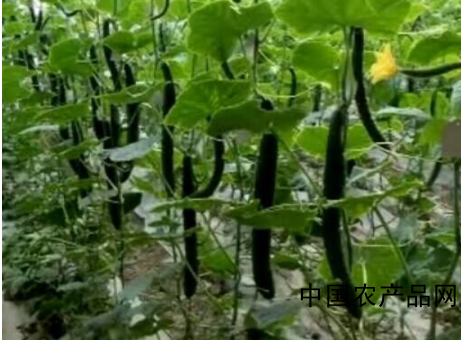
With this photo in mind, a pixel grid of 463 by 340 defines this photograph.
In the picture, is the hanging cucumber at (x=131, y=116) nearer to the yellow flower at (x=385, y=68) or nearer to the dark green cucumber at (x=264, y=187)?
the dark green cucumber at (x=264, y=187)

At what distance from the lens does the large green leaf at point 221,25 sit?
A: 85 centimetres

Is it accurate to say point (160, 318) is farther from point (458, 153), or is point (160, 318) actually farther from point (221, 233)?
point (458, 153)

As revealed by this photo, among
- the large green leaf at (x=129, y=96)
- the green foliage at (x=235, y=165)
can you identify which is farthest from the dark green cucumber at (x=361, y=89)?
the large green leaf at (x=129, y=96)

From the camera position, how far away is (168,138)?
43.6 inches

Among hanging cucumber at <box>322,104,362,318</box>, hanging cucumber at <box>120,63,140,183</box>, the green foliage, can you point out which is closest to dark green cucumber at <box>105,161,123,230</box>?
the green foliage

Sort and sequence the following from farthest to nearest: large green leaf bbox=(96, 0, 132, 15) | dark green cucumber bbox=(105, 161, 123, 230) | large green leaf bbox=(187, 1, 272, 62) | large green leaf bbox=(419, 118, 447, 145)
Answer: dark green cucumber bbox=(105, 161, 123, 230)
large green leaf bbox=(96, 0, 132, 15)
large green leaf bbox=(187, 1, 272, 62)
large green leaf bbox=(419, 118, 447, 145)

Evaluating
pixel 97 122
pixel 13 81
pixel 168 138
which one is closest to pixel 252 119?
pixel 168 138

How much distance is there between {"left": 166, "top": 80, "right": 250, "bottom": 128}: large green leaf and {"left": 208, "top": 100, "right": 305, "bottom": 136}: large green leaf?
5 centimetres

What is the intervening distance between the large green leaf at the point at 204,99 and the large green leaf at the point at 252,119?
0.16 ft

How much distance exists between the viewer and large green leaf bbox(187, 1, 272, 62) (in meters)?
0.85

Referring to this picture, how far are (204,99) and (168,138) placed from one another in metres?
0.22

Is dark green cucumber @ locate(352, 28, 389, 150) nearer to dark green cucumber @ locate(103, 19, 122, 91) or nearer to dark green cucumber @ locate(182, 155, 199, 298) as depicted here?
dark green cucumber @ locate(182, 155, 199, 298)

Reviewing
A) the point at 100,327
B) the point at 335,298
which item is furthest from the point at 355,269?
the point at 100,327

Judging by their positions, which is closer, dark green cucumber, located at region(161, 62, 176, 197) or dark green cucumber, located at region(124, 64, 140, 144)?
dark green cucumber, located at region(161, 62, 176, 197)
